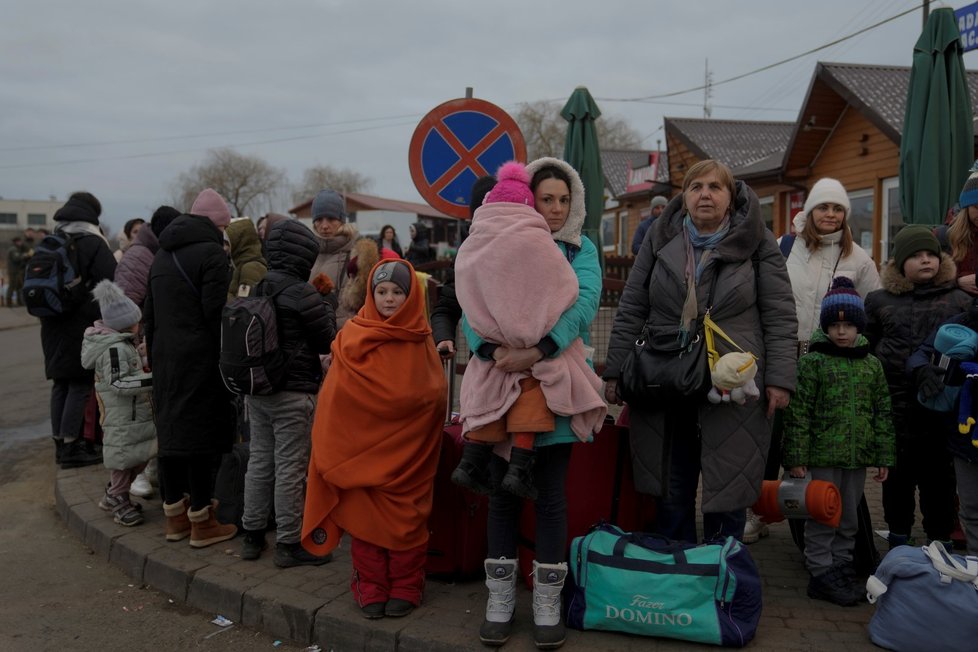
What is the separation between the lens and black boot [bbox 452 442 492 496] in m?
3.21

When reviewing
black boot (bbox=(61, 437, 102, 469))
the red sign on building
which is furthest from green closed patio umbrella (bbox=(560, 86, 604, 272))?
the red sign on building

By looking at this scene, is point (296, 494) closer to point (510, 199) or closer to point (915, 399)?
point (510, 199)

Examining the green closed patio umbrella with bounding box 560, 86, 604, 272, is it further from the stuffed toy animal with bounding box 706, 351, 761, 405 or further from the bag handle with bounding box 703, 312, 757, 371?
the stuffed toy animal with bounding box 706, 351, 761, 405

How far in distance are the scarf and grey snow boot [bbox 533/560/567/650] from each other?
113cm

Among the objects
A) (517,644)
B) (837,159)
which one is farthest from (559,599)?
(837,159)

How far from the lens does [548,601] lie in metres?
3.27

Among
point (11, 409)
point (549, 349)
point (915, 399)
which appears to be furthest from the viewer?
point (11, 409)

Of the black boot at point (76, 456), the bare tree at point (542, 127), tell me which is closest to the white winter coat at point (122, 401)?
the black boot at point (76, 456)

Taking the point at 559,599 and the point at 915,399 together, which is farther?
the point at 915,399

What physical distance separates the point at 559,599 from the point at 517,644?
10.0 inches

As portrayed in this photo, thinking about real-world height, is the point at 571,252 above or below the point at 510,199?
below

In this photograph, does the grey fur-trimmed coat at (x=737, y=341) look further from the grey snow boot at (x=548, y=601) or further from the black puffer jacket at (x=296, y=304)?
the black puffer jacket at (x=296, y=304)

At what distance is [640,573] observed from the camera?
10.6 ft

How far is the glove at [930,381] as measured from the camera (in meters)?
3.62
